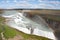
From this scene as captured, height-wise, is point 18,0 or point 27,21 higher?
point 18,0

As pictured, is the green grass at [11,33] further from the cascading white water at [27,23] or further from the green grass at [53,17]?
the green grass at [53,17]

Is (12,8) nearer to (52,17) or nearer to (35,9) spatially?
(35,9)

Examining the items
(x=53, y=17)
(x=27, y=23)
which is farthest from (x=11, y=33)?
(x=53, y=17)

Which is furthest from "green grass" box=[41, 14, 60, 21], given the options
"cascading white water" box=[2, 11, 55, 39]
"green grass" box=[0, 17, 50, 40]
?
"green grass" box=[0, 17, 50, 40]

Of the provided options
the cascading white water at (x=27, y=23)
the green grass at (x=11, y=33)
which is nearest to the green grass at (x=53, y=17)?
the cascading white water at (x=27, y=23)

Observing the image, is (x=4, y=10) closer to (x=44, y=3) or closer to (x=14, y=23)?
(x=14, y=23)

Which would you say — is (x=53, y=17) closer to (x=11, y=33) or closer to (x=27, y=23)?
(x=27, y=23)

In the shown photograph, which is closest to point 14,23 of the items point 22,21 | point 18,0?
point 22,21

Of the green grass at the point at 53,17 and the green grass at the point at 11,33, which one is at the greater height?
the green grass at the point at 53,17
